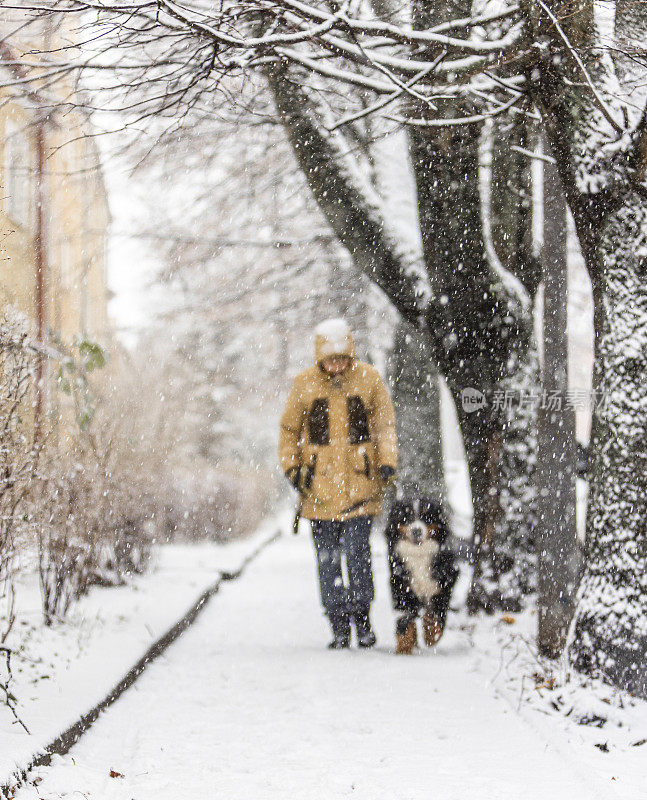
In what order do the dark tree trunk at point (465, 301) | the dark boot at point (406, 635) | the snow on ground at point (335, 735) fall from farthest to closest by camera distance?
1. the dark tree trunk at point (465, 301)
2. the dark boot at point (406, 635)
3. the snow on ground at point (335, 735)

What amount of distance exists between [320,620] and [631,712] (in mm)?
3788

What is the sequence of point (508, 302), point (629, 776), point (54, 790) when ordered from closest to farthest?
point (54, 790)
point (629, 776)
point (508, 302)

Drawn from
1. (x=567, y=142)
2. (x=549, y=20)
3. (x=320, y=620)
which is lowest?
(x=320, y=620)

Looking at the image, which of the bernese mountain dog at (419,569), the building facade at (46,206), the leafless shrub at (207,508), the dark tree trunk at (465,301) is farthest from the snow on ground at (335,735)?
the leafless shrub at (207,508)

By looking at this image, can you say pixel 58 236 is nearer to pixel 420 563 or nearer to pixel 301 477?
pixel 301 477

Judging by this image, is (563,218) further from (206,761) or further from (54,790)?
(54,790)

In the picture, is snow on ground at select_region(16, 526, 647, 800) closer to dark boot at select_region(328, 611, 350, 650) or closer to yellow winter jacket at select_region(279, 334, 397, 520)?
dark boot at select_region(328, 611, 350, 650)

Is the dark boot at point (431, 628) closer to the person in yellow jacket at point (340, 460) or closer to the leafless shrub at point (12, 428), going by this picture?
the person in yellow jacket at point (340, 460)

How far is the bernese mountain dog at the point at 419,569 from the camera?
20.3 feet

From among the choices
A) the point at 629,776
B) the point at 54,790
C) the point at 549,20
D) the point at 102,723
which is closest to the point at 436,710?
the point at 629,776

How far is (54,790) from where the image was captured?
3428 mm

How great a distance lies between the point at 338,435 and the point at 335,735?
2.57 meters

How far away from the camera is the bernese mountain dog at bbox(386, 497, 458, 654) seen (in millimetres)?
6180

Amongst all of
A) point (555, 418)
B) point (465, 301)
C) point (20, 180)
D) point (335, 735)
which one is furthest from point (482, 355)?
point (20, 180)
